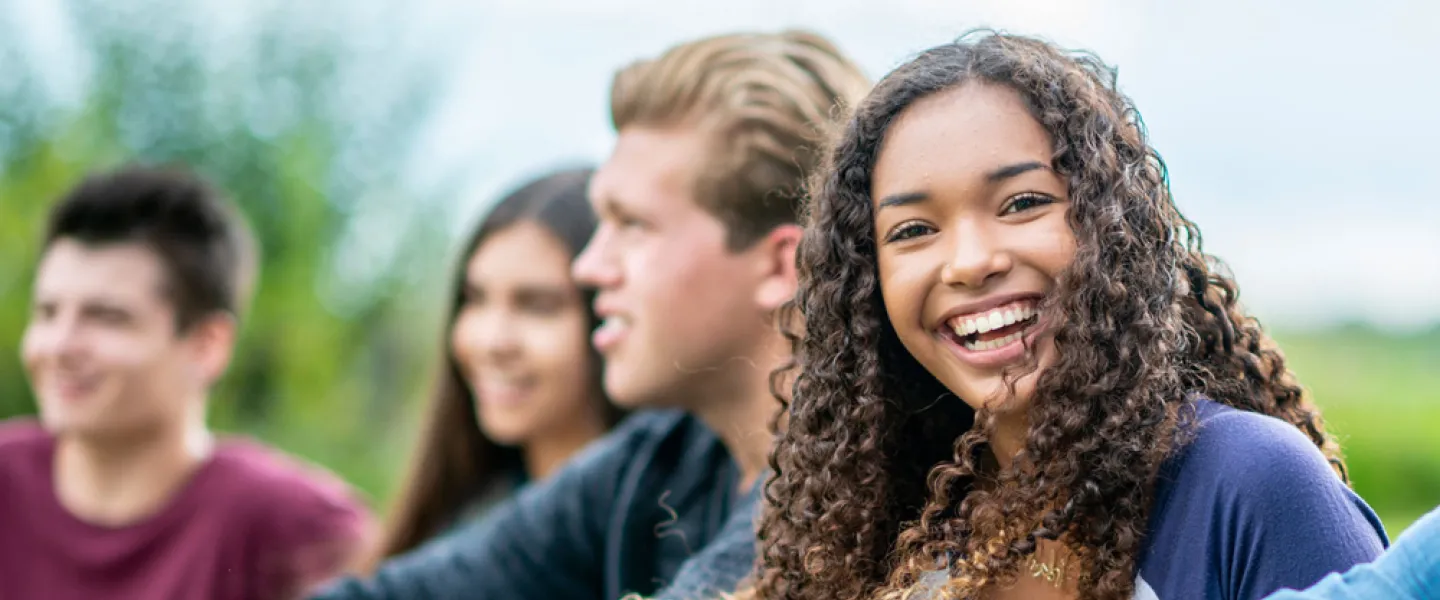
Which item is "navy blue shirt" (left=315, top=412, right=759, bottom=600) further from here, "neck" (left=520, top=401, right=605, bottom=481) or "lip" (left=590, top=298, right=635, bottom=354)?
"neck" (left=520, top=401, right=605, bottom=481)

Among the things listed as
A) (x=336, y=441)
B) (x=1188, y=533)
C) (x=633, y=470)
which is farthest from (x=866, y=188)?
(x=336, y=441)

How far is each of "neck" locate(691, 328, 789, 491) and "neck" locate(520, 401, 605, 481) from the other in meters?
1.11

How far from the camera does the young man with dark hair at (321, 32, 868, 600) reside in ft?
8.30

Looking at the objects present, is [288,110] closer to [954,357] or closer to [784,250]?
[784,250]

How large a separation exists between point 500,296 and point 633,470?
2.96 ft

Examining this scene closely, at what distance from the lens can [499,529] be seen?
9.72 feet

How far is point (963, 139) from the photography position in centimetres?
167

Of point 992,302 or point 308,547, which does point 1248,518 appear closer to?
point 992,302

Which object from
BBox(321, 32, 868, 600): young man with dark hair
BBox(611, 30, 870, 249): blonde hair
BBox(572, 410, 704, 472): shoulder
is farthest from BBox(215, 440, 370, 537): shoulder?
BBox(611, 30, 870, 249): blonde hair

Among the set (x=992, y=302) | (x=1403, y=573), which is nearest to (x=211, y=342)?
(x=992, y=302)

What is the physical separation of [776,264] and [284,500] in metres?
1.95

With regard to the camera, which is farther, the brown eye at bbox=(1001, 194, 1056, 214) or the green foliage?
the green foliage

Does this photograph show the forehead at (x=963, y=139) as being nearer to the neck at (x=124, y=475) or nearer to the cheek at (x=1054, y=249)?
the cheek at (x=1054, y=249)

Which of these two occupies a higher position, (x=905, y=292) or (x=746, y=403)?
(x=905, y=292)
